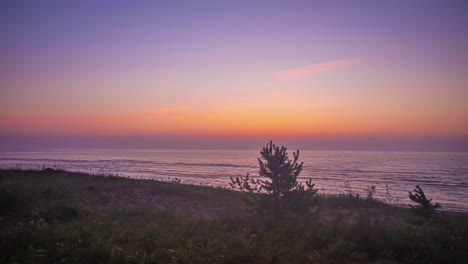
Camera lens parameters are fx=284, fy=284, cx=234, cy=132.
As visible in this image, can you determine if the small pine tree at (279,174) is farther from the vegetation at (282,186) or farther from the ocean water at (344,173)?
the ocean water at (344,173)

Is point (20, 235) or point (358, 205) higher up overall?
point (20, 235)

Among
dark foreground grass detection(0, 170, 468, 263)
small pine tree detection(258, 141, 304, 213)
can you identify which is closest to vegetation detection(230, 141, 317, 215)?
small pine tree detection(258, 141, 304, 213)

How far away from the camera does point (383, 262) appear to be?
551 centimetres

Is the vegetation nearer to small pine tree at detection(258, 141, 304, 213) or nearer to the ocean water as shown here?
small pine tree at detection(258, 141, 304, 213)

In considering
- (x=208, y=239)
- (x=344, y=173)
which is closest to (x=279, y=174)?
(x=208, y=239)

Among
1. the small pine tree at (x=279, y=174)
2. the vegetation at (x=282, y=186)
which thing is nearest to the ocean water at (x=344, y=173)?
the vegetation at (x=282, y=186)

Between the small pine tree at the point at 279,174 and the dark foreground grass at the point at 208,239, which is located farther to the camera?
the small pine tree at the point at 279,174

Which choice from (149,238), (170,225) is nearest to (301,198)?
(170,225)

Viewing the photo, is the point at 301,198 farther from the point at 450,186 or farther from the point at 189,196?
the point at 450,186

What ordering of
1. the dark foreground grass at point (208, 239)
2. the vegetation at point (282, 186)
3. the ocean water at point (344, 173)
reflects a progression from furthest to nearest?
the ocean water at point (344, 173) → the vegetation at point (282, 186) → the dark foreground grass at point (208, 239)

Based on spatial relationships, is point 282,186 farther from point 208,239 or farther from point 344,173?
point 344,173

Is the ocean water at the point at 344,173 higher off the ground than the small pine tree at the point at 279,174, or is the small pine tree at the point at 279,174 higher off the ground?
the small pine tree at the point at 279,174

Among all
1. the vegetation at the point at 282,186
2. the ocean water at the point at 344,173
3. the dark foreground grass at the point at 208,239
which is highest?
the vegetation at the point at 282,186

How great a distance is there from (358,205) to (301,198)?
706cm
